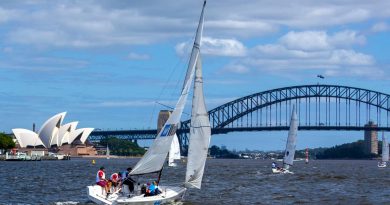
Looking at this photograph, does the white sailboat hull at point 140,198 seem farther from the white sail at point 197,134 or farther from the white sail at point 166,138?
the white sail at point 166,138

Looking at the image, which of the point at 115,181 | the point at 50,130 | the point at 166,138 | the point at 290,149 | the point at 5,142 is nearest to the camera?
the point at 166,138

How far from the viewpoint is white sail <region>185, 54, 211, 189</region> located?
1404 inches

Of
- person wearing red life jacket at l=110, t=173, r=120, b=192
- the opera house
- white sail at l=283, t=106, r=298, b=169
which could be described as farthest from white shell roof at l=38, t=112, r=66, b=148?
person wearing red life jacket at l=110, t=173, r=120, b=192

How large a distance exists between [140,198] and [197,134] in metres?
3.61

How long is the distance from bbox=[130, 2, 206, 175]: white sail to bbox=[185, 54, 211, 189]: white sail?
0.44 meters

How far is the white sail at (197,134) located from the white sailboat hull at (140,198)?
691 mm

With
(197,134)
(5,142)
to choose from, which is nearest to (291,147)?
(197,134)

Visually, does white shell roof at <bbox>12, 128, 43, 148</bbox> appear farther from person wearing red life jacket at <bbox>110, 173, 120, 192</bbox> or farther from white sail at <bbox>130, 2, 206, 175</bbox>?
white sail at <bbox>130, 2, 206, 175</bbox>

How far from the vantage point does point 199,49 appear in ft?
115

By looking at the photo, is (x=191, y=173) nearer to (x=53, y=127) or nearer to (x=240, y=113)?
(x=53, y=127)

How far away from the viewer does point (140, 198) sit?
34.0 metres

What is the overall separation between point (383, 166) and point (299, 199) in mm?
82018

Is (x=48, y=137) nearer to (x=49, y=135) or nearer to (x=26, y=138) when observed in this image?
(x=49, y=135)

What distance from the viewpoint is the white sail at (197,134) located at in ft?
117
